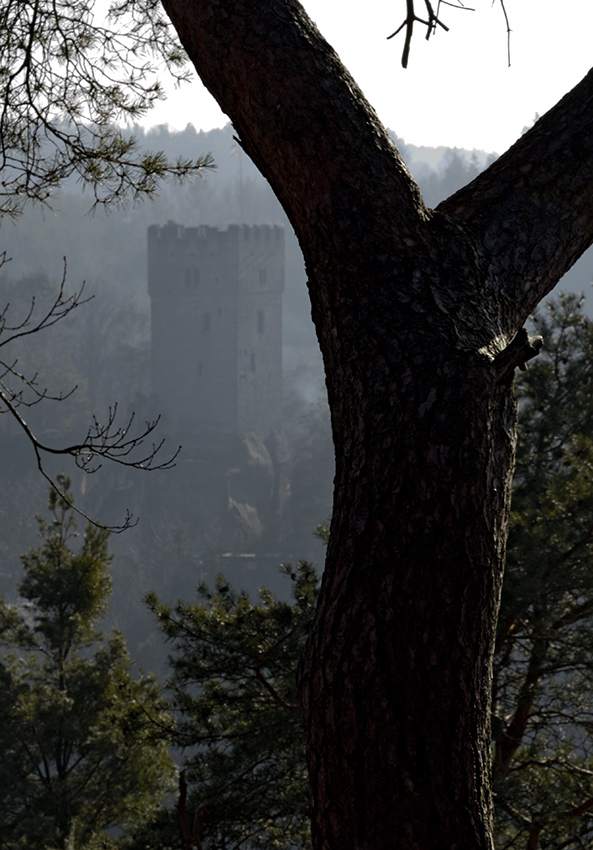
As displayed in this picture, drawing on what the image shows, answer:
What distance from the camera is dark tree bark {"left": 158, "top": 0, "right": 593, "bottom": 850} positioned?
80 centimetres

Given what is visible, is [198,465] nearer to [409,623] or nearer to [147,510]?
[147,510]

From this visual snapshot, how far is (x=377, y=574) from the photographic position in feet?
2.76

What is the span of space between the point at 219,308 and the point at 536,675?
22.0 m

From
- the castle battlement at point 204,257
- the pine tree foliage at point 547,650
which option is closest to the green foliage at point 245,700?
the pine tree foliage at point 547,650

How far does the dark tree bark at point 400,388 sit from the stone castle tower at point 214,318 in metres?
23.6

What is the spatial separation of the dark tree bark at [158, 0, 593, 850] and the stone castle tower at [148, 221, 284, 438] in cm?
2365

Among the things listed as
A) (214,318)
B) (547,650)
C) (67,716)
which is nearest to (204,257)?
(214,318)

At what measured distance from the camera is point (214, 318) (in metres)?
24.7

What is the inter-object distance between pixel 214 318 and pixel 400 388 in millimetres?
24139

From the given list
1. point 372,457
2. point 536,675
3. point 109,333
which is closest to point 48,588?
point 536,675

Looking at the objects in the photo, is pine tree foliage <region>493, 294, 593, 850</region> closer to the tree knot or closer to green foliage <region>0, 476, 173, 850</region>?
the tree knot

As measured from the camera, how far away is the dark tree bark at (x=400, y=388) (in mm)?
804

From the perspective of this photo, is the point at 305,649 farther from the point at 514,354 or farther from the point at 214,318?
the point at 214,318

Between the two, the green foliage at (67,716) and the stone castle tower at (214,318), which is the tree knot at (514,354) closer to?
the green foliage at (67,716)
